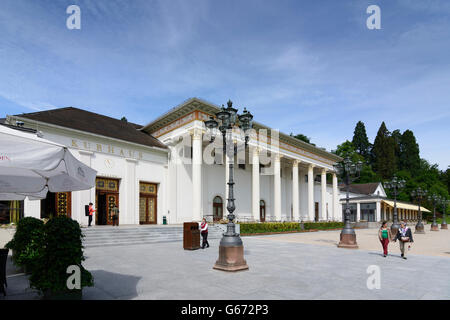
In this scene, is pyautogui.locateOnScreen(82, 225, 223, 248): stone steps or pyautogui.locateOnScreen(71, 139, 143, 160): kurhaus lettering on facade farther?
pyautogui.locateOnScreen(71, 139, 143, 160): kurhaus lettering on facade

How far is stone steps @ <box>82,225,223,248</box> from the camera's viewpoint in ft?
53.5

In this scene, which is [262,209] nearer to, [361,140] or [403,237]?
[403,237]

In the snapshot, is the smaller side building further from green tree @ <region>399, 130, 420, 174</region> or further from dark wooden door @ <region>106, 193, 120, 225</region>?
dark wooden door @ <region>106, 193, 120, 225</region>

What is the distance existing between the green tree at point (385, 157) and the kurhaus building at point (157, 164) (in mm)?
62744

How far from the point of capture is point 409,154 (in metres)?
97.6

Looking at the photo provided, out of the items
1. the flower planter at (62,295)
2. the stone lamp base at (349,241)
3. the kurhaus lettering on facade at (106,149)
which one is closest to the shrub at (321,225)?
the stone lamp base at (349,241)

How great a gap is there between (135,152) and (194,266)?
1741 centimetres

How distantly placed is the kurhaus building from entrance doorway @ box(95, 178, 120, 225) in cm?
7

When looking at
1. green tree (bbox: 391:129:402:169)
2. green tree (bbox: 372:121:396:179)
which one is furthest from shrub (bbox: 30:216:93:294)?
green tree (bbox: 391:129:402:169)

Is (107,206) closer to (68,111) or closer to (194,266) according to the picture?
(68,111)

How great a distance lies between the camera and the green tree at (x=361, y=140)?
331ft

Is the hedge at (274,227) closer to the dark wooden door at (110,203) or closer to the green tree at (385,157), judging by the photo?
the dark wooden door at (110,203)

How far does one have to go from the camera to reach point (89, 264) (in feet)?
34.0
